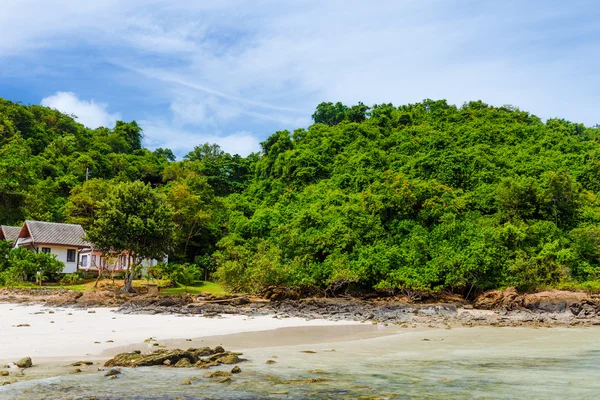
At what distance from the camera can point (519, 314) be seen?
23312 mm

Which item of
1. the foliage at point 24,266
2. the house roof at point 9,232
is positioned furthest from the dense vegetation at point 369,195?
the foliage at point 24,266

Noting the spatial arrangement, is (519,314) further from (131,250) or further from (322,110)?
(322,110)

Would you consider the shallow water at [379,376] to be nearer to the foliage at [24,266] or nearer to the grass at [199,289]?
the grass at [199,289]

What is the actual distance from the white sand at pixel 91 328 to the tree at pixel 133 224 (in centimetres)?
693

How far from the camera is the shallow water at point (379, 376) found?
718 centimetres

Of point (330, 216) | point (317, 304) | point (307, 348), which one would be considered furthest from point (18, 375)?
point (330, 216)

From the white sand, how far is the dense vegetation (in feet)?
33.8

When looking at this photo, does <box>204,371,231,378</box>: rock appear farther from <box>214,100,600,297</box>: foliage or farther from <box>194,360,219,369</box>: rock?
<box>214,100,600,297</box>: foliage

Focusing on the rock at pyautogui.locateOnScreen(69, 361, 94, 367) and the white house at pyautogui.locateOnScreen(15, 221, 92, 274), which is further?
the white house at pyautogui.locateOnScreen(15, 221, 92, 274)

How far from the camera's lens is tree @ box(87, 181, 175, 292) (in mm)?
28219

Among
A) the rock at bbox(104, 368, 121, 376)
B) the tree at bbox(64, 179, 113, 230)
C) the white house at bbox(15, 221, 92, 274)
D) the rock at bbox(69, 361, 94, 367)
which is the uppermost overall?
the tree at bbox(64, 179, 113, 230)

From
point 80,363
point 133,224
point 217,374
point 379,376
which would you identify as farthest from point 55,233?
point 379,376

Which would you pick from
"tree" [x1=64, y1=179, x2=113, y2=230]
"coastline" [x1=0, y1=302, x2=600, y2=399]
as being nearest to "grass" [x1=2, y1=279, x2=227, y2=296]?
"tree" [x1=64, y1=179, x2=113, y2=230]

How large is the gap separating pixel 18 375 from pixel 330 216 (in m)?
26.8
